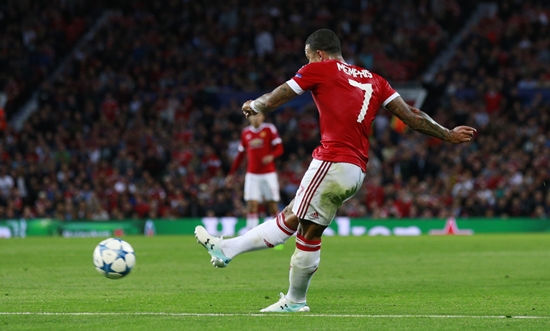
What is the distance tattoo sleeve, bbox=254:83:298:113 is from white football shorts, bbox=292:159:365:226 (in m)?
0.68

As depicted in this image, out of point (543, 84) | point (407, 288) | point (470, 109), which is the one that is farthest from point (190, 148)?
point (407, 288)

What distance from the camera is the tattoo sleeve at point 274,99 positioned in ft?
25.0

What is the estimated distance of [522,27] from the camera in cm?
3334

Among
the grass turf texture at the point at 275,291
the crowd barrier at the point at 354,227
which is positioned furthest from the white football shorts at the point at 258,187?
the crowd barrier at the point at 354,227

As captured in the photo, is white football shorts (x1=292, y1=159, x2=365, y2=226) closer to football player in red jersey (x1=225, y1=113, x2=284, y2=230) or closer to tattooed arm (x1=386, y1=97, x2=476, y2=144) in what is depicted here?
tattooed arm (x1=386, y1=97, x2=476, y2=144)

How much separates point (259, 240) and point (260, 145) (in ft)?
35.5

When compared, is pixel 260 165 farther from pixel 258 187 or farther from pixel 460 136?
pixel 460 136

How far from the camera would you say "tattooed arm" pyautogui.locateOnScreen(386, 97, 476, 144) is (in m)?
8.13

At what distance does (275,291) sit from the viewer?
995 centimetres

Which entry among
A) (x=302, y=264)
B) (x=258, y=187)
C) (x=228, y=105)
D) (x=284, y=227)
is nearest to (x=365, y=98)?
(x=284, y=227)

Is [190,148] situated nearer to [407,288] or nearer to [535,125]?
[535,125]

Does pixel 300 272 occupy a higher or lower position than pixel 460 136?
lower

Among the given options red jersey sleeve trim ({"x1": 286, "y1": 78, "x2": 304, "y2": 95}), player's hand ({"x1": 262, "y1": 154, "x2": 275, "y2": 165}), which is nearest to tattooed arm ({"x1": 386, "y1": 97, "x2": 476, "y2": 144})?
red jersey sleeve trim ({"x1": 286, "y1": 78, "x2": 304, "y2": 95})

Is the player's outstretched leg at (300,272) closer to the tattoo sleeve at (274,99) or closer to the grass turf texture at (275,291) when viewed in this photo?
the grass turf texture at (275,291)
